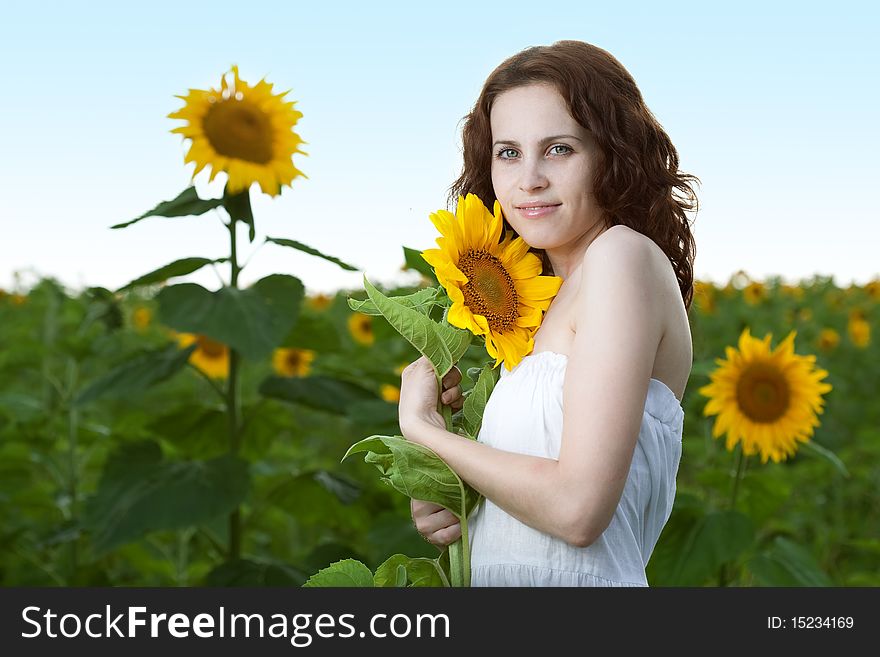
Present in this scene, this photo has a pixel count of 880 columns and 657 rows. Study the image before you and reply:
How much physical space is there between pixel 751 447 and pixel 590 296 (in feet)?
3.66

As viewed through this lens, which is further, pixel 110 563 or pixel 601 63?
pixel 110 563

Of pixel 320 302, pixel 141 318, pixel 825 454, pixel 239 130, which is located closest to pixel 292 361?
pixel 141 318

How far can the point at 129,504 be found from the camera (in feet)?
5.43

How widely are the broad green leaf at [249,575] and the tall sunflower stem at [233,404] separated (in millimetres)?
73

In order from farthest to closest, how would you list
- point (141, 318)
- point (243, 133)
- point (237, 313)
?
point (141, 318), point (243, 133), point (237, 313)

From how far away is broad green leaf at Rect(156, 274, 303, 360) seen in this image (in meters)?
1.57

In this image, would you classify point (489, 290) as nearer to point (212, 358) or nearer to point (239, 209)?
point (239, 209)

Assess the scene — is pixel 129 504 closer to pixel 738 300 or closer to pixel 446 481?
pixel 446 481

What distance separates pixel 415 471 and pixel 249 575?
89cm

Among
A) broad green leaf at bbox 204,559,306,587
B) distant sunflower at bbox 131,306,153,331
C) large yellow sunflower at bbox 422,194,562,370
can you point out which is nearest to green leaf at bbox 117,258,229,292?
broad green leaf at bbox 204,559,306,587

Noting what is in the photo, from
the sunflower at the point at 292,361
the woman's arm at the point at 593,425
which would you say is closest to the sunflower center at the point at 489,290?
the woman's arm at the point at 593,425

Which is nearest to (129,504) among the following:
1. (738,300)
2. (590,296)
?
(590,296)

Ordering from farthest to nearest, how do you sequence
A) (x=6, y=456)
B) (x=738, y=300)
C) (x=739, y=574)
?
1. (x=738, y=300)
2. (x=6, y=456)
3. (x=739, y=574)

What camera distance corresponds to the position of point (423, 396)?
1.02m
